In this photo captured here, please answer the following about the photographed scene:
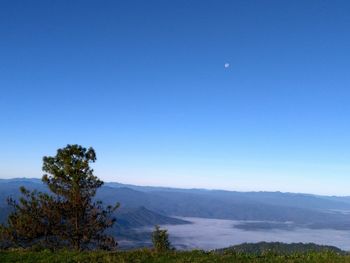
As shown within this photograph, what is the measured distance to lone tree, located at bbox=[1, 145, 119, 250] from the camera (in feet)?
137

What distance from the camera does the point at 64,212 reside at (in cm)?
4269

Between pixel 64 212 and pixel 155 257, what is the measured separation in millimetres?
26322

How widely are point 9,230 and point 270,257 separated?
30.3 m

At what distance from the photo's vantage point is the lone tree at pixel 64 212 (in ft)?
137

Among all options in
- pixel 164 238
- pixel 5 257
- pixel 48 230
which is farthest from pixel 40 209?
pixel 164 238

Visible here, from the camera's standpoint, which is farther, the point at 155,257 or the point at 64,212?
the point at 64,212

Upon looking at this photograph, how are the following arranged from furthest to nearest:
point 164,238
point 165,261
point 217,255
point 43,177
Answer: point 164,238 < point 43,177 < point 217,255 < point 165,261

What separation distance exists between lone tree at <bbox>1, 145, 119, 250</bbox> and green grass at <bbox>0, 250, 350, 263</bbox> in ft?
72.4

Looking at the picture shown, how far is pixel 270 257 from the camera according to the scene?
19.4 m

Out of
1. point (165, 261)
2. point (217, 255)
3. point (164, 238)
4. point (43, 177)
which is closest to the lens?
point (165, 261)

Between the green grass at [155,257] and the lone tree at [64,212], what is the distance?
72.4 ft

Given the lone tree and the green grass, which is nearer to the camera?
the green grass

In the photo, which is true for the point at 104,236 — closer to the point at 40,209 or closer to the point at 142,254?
the point at 40,209

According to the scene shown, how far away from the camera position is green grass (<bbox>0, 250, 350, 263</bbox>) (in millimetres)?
18000
